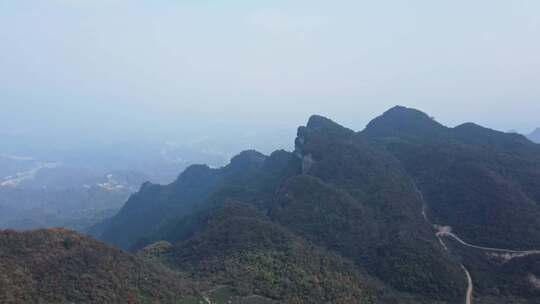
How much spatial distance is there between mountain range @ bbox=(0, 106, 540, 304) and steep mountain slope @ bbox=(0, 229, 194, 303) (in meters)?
0.14

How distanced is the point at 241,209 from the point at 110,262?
992 inches

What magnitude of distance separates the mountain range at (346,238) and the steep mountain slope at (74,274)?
0.46ft

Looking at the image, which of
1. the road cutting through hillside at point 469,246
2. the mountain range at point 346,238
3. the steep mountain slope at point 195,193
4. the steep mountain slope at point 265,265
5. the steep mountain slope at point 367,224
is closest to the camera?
the mountain range at point 346,238

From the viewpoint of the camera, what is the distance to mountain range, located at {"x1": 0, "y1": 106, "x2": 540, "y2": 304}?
1686 inches

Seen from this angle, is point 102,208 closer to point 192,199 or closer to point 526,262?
point 192,199

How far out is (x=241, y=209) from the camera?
65.5 metres

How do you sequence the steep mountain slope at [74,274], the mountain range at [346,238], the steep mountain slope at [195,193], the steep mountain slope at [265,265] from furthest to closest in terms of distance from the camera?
the steep mountain slope at [195,193] < the steep mountain slope at [265,265] < the mountain range at [346,238] < the steep mountain slope at [74,274]

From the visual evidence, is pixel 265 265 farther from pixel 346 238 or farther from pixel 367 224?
pixel 367 224

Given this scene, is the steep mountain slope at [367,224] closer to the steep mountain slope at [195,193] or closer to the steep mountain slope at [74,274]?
the steep mountain slope at [195,193]

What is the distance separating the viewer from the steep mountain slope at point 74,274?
36.2 m

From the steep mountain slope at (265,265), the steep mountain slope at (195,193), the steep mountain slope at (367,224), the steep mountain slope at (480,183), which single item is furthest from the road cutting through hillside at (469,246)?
the steep mountain slope at (195,193)

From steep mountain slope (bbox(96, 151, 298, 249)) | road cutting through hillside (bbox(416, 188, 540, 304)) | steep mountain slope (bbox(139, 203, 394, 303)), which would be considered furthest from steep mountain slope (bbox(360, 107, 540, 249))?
steep mountain slope (bbox(96, 151, 298, 249))

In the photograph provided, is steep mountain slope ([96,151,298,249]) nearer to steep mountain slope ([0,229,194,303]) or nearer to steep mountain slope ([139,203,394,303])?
steep mountain slope ([139,203,394,303])

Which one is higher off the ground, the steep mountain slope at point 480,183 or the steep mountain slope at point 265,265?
the steep mountain slope at point 480,183
